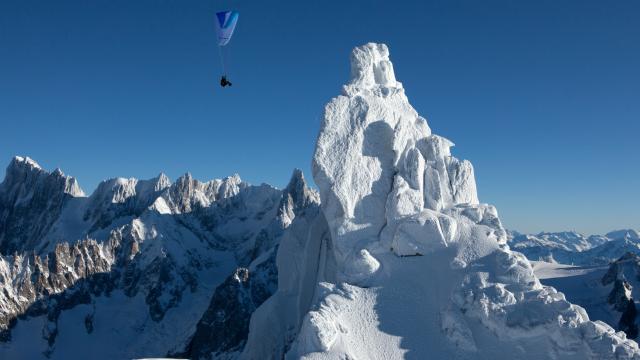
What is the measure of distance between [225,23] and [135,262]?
96638mm

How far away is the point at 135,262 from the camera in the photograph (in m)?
124

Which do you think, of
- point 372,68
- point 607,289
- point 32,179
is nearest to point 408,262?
point 372,68

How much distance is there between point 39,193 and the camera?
161 meters

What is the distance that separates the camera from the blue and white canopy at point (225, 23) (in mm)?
41750

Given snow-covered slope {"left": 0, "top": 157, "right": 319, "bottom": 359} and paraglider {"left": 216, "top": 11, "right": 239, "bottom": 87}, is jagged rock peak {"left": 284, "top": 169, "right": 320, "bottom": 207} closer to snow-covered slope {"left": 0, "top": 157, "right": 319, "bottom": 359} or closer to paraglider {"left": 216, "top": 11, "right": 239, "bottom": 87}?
snow-covered slope {"left": 0, "top": 157, "right": 319, "bottom": 359}

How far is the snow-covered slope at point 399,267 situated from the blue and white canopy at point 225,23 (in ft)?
34.8

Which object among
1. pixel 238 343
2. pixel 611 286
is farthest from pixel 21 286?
pixel 611 286

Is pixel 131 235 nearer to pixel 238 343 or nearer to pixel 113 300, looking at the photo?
pixel 113 300

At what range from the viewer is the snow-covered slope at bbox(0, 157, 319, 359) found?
9738 cm

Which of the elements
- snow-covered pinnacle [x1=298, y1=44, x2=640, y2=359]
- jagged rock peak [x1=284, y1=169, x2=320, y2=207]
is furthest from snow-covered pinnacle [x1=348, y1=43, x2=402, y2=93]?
jagged rock peak [x1=284, y1=169, x2=320, y2=207]

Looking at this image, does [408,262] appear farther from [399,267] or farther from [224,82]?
[224,82]

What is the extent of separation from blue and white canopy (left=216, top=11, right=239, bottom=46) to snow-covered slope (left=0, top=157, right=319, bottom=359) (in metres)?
20.0

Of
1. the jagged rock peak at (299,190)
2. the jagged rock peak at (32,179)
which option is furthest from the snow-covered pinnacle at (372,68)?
the jagged rock peak at (32,179)

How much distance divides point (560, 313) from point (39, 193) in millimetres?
169369
